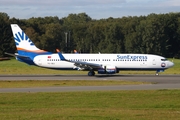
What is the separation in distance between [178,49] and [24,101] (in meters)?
111

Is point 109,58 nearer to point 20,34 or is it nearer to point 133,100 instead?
point 20,34

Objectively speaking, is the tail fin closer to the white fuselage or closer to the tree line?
the white fuselage

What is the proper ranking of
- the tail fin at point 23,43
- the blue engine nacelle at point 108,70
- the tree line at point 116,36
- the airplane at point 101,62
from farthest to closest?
the tree line at point 116,36, the tail fin at point 23,43, the airplane at point 101,62, the blue engine nacelle at point 108,70

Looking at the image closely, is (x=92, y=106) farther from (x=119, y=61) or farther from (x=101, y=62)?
(x=101, y=62)

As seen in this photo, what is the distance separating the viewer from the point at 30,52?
58.3 m

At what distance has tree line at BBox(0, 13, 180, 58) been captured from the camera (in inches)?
5044

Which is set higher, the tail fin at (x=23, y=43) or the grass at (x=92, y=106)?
the tail fin at (x=23, y=43)

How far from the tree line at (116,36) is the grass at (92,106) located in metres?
92.7

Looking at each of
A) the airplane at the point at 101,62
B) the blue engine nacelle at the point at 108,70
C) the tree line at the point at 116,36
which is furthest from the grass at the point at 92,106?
the tree line at the point at 116,36

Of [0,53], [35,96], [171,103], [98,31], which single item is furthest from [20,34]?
[98,31]

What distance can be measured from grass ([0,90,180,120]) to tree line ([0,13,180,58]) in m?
Result: 92.7

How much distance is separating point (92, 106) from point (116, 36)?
11509cm

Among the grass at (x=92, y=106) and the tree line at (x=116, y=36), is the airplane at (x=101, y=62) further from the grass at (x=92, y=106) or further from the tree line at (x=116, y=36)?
the tree line at (x=116, y=36)

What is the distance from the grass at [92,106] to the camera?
63.0 feet
